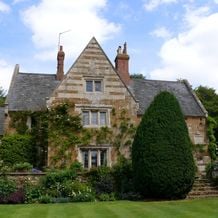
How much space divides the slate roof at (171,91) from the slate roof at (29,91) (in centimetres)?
714

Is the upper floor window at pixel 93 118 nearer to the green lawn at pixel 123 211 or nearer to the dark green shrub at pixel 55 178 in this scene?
the dark green shrub at pixel 55 178

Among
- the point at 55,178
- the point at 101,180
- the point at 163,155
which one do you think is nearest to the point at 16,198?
the point at 55,178

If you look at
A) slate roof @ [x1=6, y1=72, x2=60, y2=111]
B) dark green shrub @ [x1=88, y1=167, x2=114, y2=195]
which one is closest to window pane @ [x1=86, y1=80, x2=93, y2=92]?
slate roof @ [x1=6, y1=72, x2=60, y2=111]

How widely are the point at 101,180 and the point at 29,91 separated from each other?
43.1 feet

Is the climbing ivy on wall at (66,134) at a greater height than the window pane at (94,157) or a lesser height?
greater

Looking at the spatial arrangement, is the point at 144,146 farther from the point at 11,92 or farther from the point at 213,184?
the point at 11,92

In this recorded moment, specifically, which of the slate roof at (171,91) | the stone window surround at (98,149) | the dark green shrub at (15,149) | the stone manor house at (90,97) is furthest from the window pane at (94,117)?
the dark green shrub at (15,149)

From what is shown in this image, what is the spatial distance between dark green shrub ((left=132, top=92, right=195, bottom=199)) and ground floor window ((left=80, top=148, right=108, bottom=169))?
8461mm

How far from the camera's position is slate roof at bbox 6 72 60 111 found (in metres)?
30.5

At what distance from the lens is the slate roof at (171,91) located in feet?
109

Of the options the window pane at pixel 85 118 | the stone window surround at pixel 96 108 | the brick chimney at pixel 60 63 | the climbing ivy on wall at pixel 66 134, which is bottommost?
the climbing ivy on wall at pixel 66 134

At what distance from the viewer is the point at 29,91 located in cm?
3216

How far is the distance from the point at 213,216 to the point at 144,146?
21.9 feet

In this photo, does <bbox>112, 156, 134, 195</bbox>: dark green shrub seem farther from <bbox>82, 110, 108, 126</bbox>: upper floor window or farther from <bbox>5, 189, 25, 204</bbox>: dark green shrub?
<bbox>82, 110, 108, 126</bbox>: upper floor window
